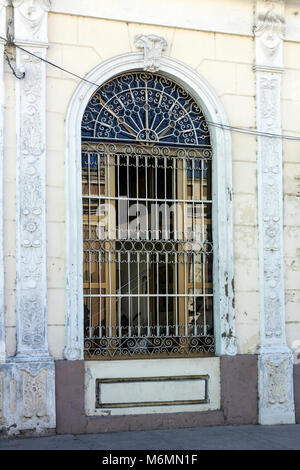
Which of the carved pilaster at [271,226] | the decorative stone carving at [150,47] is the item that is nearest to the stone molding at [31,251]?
the decorative stone carving at [150,47]

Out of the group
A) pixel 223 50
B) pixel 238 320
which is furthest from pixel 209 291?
pixel 223 50

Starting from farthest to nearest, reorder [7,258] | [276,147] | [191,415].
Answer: [276,147], [191,415], [7,258]

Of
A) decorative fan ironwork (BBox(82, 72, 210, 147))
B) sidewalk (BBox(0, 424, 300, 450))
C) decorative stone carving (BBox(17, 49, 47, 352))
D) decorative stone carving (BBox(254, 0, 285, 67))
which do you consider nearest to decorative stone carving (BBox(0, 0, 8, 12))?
decorative stone carving (BBox(17, 49, 47, 352))

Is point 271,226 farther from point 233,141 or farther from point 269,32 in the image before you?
point 269,32

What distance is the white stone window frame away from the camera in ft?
27.8

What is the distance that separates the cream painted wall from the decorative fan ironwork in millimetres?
341

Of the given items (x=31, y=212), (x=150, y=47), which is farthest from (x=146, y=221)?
(x=150, y=47)

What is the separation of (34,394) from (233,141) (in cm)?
374

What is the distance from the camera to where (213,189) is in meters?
9.28

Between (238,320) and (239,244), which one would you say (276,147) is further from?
(238,320)

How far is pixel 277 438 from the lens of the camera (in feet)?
27.3

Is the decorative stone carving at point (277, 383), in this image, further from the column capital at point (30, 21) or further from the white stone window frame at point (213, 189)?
the column capital at point (30, 21)

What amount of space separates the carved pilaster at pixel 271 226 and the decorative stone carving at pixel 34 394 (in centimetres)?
259

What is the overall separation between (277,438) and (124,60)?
4537 millimetres
